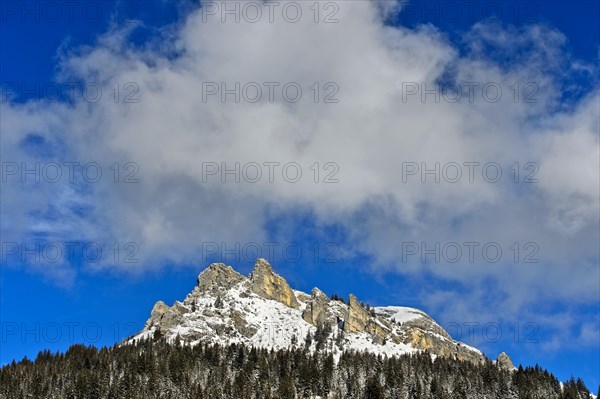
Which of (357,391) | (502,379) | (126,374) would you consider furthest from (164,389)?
(502,379)

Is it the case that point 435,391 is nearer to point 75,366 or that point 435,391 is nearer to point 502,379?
point 502,379

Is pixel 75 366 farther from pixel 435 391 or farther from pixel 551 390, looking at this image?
pixel 551 390

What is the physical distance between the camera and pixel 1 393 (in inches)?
6801

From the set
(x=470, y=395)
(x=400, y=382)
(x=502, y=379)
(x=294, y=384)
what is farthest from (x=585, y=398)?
(x=294, y=384)

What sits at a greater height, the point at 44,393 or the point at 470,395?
the point at 470,395

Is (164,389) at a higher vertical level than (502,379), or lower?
lower

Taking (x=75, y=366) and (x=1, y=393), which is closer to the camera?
(x=1, y=393)

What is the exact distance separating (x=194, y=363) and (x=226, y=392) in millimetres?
30020

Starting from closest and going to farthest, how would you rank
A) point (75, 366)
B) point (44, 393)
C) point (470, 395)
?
point (44, 393) < point (470, 395) < point (75, 366)

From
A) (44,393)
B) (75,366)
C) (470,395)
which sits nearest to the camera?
(44,393)

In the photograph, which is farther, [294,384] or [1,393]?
[294,384]

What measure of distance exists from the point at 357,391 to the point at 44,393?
92120mm

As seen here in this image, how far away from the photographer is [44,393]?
6737 inches

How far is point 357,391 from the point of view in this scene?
188 metres
